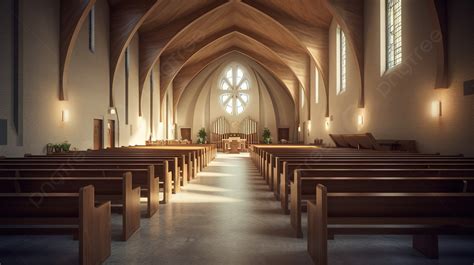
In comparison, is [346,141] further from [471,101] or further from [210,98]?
[210,98]

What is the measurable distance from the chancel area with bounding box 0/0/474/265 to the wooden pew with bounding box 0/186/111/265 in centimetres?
1

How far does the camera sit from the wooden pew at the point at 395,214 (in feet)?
8.30

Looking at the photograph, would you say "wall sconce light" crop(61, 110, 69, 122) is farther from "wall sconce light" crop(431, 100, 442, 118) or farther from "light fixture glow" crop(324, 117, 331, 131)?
"light fixture glow" crop(324, 117, 331, 131)

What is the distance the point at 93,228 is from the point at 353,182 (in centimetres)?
220

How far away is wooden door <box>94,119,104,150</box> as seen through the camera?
12.0 m

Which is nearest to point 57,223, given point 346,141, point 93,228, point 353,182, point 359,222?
point 93,228

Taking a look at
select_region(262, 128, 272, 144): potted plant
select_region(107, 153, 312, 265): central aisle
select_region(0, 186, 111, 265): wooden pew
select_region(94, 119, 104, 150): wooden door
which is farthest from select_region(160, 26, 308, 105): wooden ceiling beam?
select_region(0, 186, 111, 265): wooden pew

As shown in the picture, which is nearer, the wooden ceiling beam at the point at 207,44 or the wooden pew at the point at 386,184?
the wooden pew at the point at 386,184

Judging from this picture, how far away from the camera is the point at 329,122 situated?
15.5m

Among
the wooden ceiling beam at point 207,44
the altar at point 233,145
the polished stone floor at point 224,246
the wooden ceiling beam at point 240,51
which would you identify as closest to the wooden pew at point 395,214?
the polished stone floor at point 224,246

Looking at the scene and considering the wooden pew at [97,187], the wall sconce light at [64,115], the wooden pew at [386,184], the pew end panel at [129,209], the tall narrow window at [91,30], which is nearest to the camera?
the wooden pew at [386,184]

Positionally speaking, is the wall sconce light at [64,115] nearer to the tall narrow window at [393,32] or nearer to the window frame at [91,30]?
the window frame at [91,30]

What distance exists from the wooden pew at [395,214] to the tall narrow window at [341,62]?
11473 millimetres

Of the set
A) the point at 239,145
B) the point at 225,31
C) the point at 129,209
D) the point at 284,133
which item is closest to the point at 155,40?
the point at 225,31
